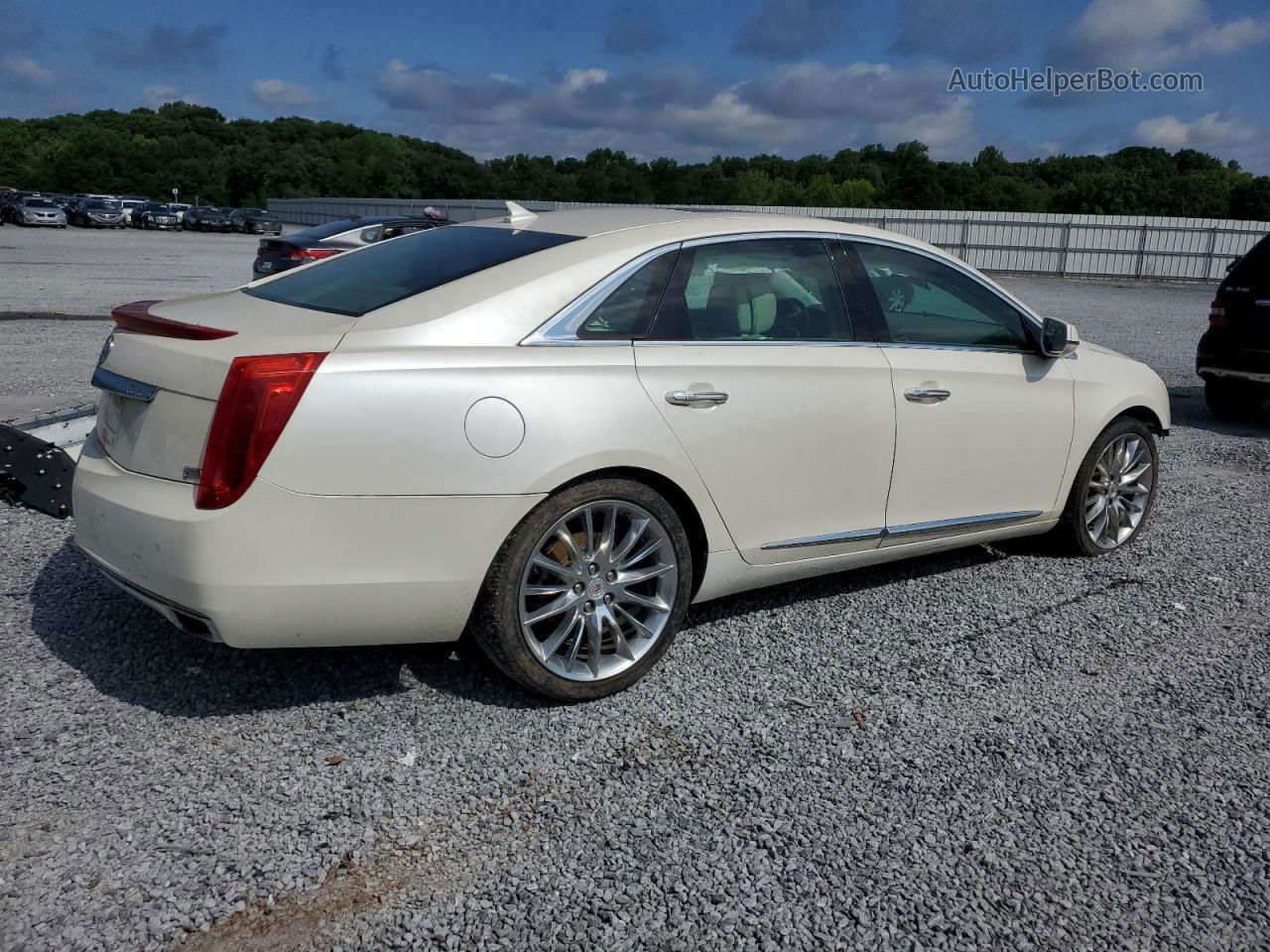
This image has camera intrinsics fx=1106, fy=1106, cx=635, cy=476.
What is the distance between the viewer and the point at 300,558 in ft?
10.8

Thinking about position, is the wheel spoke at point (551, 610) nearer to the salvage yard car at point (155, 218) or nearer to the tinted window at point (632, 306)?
the tinted window at point (632, 306)

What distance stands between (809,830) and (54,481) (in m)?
4.31

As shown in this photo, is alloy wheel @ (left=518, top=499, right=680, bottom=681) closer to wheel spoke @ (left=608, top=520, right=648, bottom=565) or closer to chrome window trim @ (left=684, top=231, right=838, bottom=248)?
wheel spoke @ (left=608, top=520, right=648, bottom=565)

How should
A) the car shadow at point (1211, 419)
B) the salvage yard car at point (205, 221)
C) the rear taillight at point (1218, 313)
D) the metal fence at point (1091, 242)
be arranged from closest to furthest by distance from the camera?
the rear taillight at point (1218, 313)
the car shadow at point (1211, 419)
the metal fence at point (1091, 242)
the salvage yard car at point (205, 221)

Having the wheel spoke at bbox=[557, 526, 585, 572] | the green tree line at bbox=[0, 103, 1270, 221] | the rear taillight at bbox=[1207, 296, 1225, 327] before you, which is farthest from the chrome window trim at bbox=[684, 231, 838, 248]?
the green tree line at bbox=[0, 103, 1270, 221]

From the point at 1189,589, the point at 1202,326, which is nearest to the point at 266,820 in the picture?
the point at 1189,589

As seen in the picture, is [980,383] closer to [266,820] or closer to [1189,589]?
[1189,589]

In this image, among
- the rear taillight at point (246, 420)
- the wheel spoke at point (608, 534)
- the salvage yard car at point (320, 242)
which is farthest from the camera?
the salvage yard car at point (320, 242)

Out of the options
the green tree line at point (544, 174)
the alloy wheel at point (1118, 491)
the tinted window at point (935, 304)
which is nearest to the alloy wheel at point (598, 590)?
the tinted window at point (935, 304)

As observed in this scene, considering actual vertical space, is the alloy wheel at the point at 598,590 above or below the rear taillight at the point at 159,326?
below

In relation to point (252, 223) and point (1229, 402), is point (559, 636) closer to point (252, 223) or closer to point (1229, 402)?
point (1229, 402)

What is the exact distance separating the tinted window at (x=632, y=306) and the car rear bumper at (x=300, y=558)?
69 cm

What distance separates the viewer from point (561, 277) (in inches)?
150

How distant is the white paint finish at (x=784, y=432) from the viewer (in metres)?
3.93
